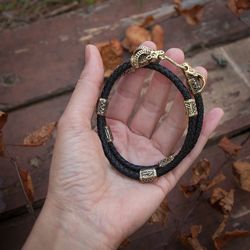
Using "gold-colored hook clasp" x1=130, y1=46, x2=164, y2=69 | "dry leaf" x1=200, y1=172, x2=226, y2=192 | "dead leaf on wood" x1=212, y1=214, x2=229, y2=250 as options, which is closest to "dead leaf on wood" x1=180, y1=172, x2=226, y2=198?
"dry leaf" x1=200, y1=172, x2=226, y2=192

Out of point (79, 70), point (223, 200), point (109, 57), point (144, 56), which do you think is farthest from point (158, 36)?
point (223, 200)

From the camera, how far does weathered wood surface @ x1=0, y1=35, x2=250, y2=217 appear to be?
1587 mm

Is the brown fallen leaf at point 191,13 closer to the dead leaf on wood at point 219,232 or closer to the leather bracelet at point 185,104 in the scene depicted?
the leather bracelet at point 185,104

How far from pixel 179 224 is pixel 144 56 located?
1.75 feet

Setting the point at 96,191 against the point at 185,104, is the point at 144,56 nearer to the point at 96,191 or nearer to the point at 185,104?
the point at 185,104

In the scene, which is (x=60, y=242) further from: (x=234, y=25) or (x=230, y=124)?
(x=234, y=25)

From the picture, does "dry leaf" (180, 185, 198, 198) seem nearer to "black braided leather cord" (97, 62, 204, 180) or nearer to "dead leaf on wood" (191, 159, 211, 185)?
"dead leaf on wood" (191, 159, 211, 185)

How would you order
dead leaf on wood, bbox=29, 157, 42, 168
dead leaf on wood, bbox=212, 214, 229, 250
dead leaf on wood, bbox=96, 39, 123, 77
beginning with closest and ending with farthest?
dead leaf on wood, bbox=212, 214, 229, 250
dead leaf on wood, bbox=29, 157, 42, 168
dead leaf on wood, bbox=96, 39, 123, 77

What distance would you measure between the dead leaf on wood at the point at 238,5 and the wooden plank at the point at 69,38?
9 centimetres

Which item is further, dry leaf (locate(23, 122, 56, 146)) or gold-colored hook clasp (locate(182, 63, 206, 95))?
dry leaf (locate(23, 122, 56, 146))

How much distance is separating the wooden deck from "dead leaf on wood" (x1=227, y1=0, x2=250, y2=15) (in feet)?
0.22

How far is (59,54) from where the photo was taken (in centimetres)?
190

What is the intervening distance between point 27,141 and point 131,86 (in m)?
0.40

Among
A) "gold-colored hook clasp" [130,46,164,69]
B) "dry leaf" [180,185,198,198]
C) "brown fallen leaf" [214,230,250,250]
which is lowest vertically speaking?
"brown fallen leaf" [214,230,250,250]
